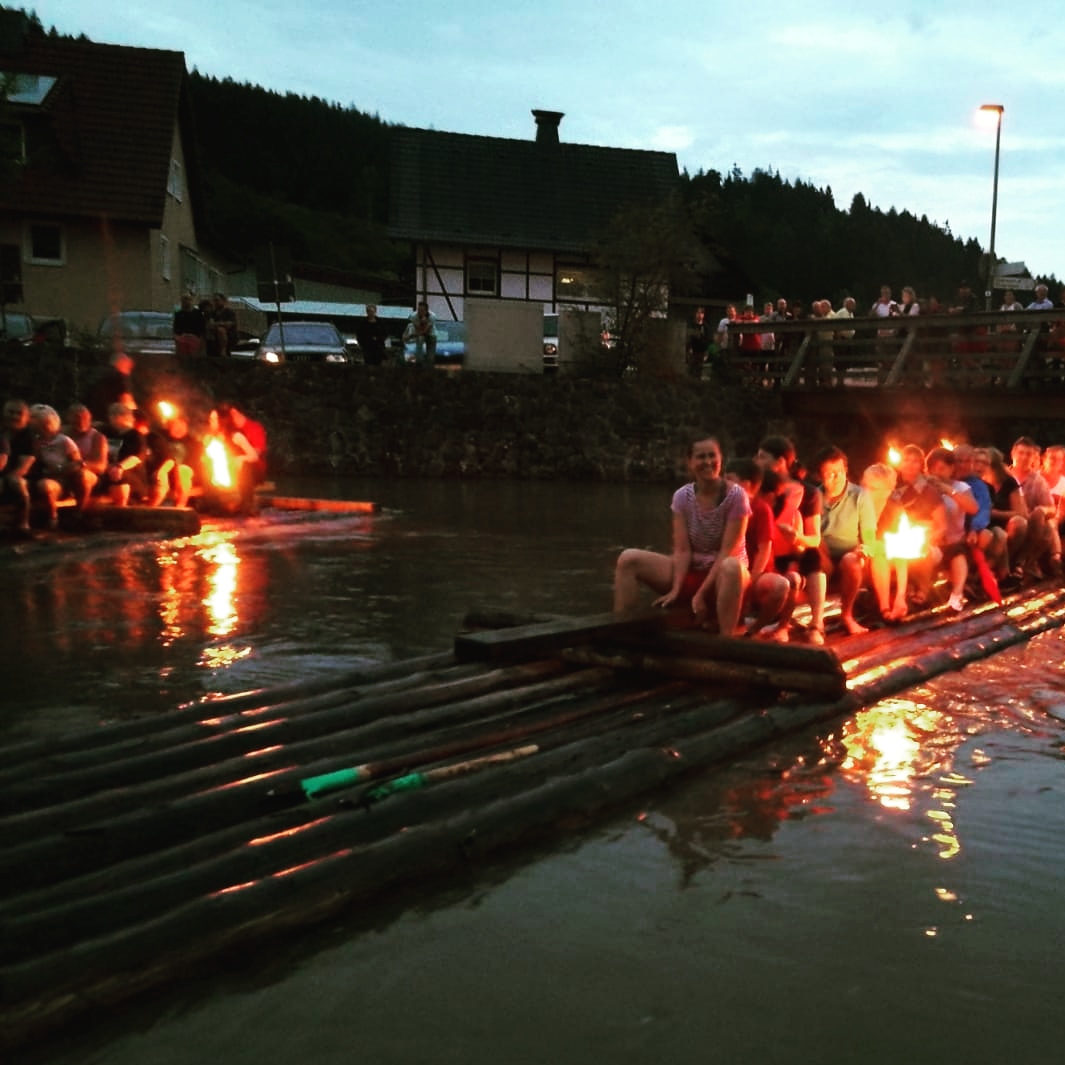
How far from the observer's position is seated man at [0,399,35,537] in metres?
13.2

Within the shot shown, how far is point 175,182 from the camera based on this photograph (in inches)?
1748

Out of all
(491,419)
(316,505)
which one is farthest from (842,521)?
(491,419)

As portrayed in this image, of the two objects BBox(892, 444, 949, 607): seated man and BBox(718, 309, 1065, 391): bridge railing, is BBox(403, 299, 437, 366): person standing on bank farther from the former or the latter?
BBox(892, 444, 949, 607): seated man

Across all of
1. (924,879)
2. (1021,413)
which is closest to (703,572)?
(924,879)

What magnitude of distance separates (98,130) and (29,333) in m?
13.5

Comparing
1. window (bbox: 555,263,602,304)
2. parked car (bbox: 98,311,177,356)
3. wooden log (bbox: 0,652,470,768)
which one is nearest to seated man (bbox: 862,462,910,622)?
wooden log (bbox: 0,652,470,768)

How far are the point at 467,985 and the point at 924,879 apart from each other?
1.84 meters

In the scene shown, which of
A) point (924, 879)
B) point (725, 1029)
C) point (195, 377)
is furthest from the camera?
point (195, 377)

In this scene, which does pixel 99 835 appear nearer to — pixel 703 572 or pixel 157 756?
pixel 157 756

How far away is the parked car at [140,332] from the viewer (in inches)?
1089

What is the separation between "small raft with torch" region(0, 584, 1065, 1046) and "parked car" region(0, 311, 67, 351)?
20304 millimetres

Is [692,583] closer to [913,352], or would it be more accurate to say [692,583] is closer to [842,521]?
[842,521]

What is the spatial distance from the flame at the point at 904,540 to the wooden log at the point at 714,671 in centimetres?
226

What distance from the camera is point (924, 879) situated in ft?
15.6
